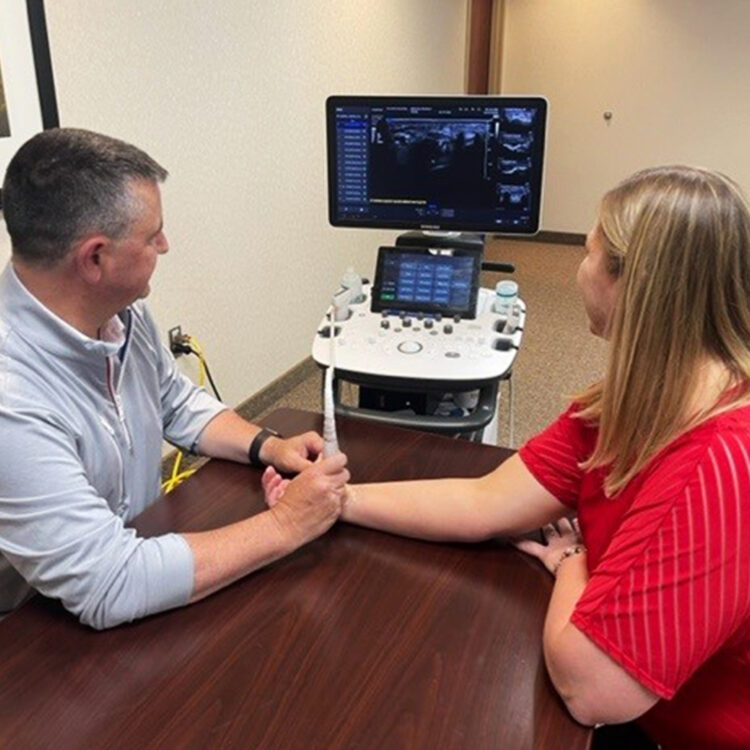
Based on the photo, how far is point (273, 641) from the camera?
92 centimetres

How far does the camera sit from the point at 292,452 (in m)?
1.30

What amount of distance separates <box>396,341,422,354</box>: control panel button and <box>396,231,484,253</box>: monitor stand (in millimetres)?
322

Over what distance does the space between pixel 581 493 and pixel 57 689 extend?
74cm

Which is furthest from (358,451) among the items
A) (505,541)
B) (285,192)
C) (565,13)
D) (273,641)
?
(565,13)

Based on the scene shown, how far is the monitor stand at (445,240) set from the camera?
78.9 inches

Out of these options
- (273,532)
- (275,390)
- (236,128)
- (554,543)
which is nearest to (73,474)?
(273,532)

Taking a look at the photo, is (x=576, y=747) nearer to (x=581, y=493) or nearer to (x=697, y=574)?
(x=697, y=574)

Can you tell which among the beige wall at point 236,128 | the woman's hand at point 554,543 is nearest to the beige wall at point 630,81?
the beige wall at point 236,128

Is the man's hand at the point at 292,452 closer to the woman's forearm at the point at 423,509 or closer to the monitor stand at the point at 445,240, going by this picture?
the woman's forearm at the point at 423,509

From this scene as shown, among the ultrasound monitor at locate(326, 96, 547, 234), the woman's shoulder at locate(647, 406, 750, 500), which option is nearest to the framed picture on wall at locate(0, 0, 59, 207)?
the ultrasound monitor at locate(326, 96, 547, 234)

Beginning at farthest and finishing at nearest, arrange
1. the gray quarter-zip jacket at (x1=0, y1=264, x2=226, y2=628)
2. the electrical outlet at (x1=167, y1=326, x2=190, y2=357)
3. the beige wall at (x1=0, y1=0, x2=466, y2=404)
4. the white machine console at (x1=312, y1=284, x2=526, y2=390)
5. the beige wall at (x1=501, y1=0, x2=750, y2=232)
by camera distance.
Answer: the beige wall at (x1=501, y1=0, x2=750, y2=232)
the electrical outlet at (x1=167, y1=326, x2=190, y2=357)
the beige wall at (x1=0, y1=0, x2=466, y2=404)
the white machine console at (x1=312, y1=284, x2=526, y2=390)
the gray quarter-zip jacket at (x1=0, y1=264, x2=226, y2=628)

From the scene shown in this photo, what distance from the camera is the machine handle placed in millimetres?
1748

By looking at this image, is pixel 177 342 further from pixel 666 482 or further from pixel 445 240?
pixel 666 482

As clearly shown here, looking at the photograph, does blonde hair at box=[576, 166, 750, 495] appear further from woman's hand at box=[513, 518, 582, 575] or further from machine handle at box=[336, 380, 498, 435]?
machine handle at box=[336, 380, 498, 435]
